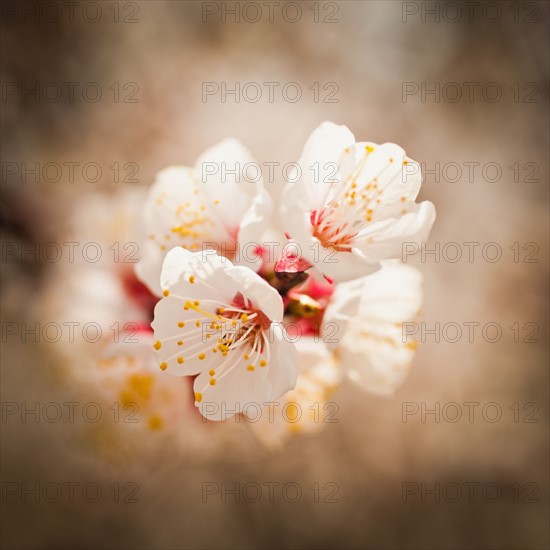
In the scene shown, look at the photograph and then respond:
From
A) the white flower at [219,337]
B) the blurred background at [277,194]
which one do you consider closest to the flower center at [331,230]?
the white flower at [219,337]

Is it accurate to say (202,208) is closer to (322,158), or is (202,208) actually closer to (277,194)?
(322,158)

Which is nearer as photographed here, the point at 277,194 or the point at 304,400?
the point at 304,400

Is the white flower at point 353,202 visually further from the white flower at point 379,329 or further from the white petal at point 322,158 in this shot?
the white flower at point 379,329

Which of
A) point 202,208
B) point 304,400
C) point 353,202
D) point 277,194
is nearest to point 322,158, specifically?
point 353,202

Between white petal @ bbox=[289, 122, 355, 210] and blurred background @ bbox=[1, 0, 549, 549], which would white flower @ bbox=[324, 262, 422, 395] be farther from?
blurred background @ bbox=[1, 0, 549, 549]

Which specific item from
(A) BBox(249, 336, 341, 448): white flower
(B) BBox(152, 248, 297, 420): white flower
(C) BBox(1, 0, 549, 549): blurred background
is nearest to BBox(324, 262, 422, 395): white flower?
(A) BBox(249, 336, 341, 448): white flower

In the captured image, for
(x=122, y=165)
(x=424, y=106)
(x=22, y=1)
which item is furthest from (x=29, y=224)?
(x=424, y=106)
